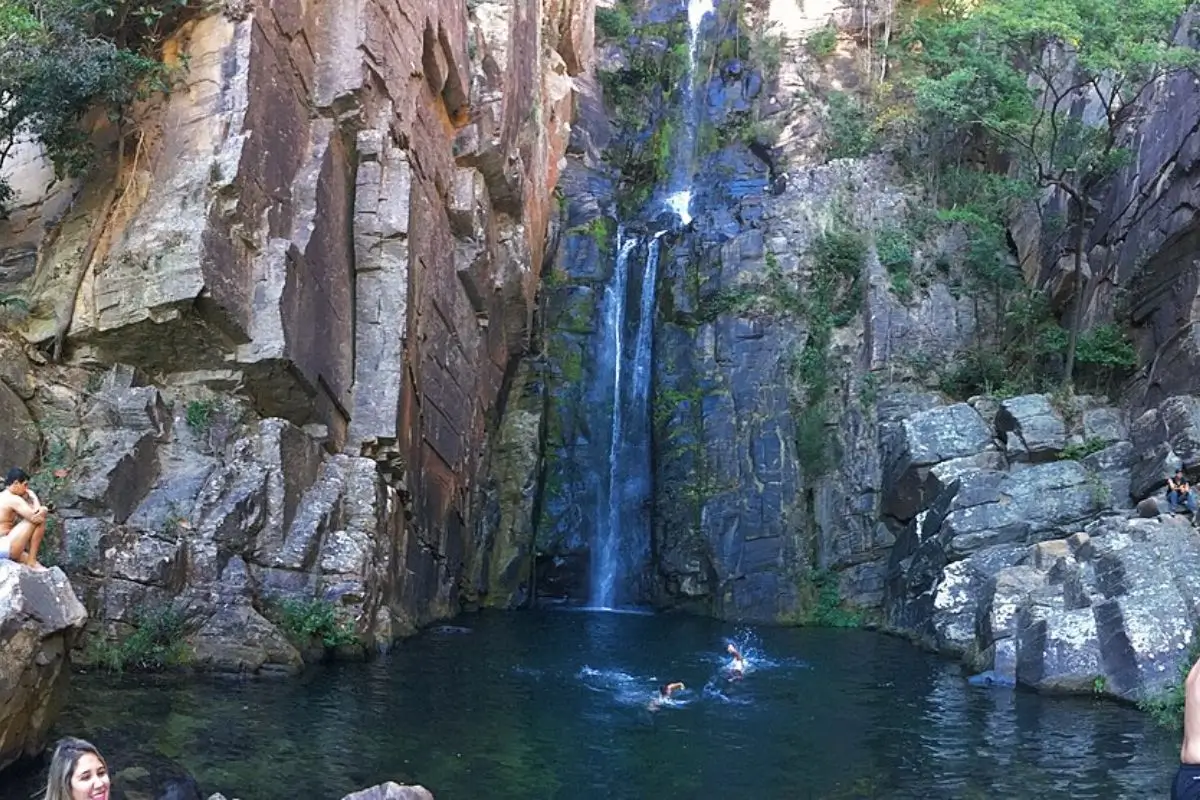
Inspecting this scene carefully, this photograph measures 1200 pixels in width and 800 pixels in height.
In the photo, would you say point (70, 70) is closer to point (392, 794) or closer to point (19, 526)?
point (19, 526)

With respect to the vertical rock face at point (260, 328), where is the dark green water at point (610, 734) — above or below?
below

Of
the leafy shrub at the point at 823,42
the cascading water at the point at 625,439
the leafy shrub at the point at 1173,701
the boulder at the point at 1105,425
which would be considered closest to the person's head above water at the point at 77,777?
the leafy shrub at the point at 1173,701

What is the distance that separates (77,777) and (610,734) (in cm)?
1023

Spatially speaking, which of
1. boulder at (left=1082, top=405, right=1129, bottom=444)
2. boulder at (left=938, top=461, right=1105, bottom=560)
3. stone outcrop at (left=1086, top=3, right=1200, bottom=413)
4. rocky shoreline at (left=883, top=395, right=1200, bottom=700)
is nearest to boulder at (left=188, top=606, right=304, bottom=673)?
rocky shoreline at (left=883, top=395, right=1200, bottom=700)

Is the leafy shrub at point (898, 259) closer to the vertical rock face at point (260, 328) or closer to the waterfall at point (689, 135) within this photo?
the waterfall at point (689, 135)

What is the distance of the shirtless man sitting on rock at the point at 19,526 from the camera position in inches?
408

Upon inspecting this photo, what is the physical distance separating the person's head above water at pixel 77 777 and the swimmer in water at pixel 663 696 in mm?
11950

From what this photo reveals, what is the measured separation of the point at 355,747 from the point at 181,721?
86.9 inches

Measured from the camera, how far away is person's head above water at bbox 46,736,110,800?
180 inches

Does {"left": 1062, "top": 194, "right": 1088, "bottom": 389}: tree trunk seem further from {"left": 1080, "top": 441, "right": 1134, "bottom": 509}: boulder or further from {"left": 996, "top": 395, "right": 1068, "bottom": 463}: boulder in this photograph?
{"left": 1080, "top": 441, "right": 1134, "bottom": 509}: boulder

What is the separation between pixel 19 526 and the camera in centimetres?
1048

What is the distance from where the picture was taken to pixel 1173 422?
22578 millimetres

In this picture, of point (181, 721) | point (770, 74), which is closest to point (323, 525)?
point (181, 721)

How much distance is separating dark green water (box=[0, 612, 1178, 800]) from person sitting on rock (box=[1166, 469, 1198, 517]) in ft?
18.1
